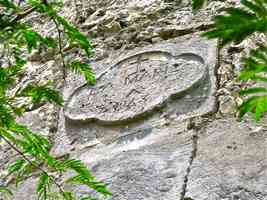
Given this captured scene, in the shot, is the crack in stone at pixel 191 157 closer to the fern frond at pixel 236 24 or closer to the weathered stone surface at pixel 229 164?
the weathered stone surface at pixel 229 164

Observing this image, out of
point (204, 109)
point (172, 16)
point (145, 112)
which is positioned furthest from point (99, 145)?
point (172, 16)

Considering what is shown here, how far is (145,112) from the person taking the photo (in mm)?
1670

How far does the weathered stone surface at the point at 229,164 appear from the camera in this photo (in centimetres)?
125

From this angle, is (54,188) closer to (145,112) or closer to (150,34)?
(145,112)

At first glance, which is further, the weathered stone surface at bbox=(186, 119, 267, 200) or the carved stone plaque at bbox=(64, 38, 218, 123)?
the carved stone plaque at bbox=(64, 38, 218, 123)

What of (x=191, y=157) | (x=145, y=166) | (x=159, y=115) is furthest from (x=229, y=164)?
(x=159, y=115)

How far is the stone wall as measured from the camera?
1.35 metres

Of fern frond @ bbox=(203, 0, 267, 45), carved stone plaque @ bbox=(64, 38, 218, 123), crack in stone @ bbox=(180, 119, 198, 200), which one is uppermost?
fern frond @ bbox=(203, 0, 267, 45)

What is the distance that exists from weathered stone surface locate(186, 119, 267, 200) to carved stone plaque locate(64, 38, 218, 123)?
25 cm

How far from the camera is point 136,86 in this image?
1.82 metres

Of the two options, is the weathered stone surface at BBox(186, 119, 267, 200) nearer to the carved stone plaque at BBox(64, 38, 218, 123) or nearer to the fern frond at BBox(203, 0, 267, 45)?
the carved stone plaque at BBox(64, 38, 218, 123)

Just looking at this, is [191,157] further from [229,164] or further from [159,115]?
[159,115]

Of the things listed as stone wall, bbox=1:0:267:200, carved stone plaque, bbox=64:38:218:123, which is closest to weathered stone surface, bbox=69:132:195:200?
stone wall, bbox=1:0:267:200

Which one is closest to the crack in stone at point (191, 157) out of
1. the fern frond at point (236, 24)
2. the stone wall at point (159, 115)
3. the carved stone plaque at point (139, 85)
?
the stone wall at point (159, 115)
